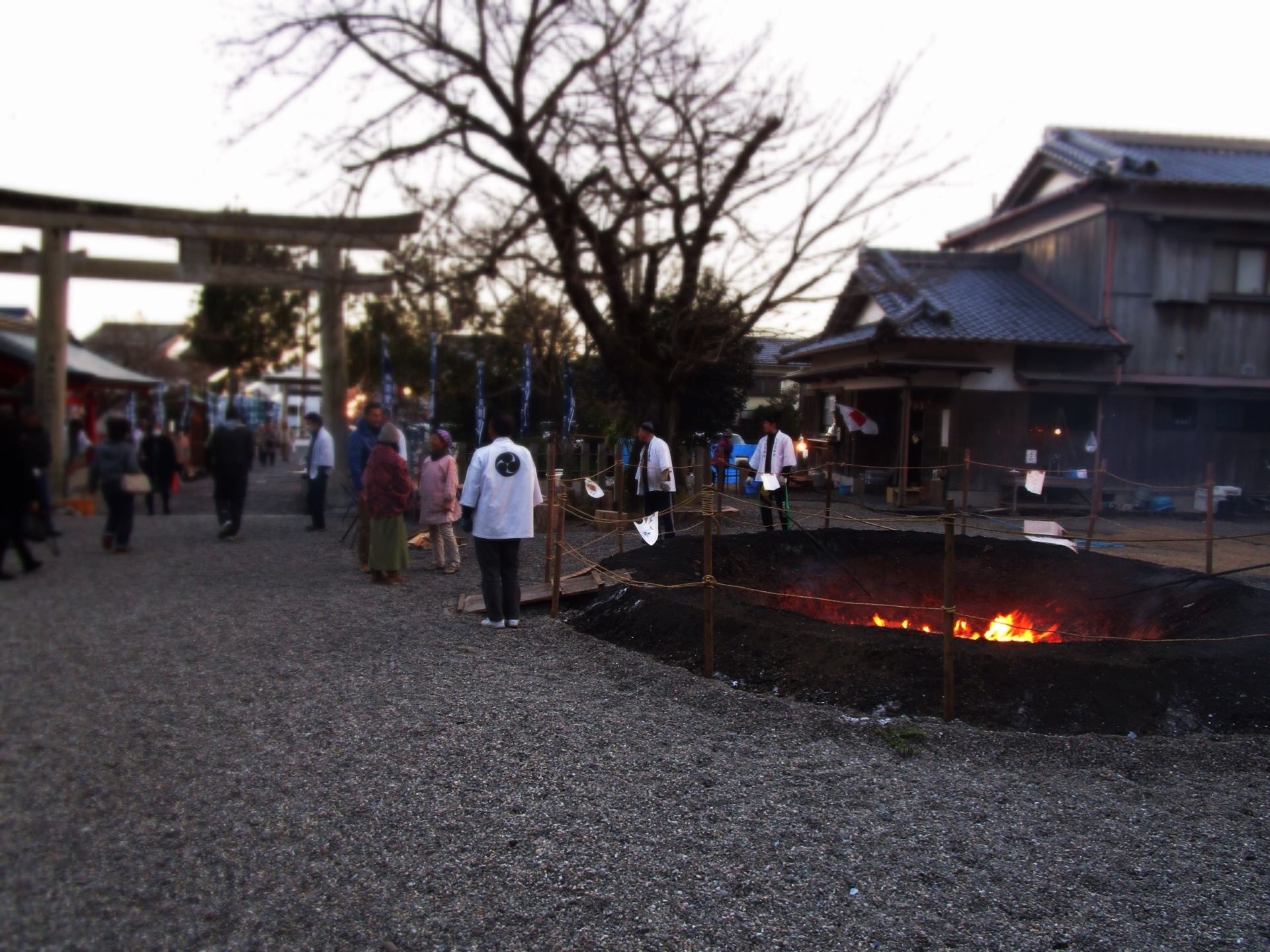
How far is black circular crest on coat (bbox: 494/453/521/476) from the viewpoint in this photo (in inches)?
281

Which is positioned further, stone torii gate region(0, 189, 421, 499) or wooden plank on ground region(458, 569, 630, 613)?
stone torii gate region(0, 189, 421, 499)

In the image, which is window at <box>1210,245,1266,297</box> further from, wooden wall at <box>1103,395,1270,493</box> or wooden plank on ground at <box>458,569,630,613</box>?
wooden plank on ground at <box>458,569,630,613</box>

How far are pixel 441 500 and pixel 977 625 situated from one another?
5819 mm

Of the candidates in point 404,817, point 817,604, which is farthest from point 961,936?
point 817,604

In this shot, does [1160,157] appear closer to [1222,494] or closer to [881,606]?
[1222,494]

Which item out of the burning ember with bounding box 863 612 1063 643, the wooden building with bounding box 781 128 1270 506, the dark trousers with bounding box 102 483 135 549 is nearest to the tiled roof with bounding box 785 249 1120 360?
the wooden building with bounding box 781 128 1270 506

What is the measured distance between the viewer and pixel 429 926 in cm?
301

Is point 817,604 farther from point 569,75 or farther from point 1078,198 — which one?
point 1078,198

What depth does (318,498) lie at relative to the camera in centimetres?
1318

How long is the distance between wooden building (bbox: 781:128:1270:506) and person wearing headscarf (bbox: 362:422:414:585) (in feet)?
33.8

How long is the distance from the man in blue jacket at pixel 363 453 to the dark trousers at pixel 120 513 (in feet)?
8.94

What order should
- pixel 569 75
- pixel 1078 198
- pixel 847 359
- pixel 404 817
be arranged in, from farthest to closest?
pixel 847 359
pixel 1078 198
pixel 569 75
pixel 404 817

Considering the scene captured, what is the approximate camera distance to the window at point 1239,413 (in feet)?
58.4

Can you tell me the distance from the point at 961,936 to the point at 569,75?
10008 millimetres
